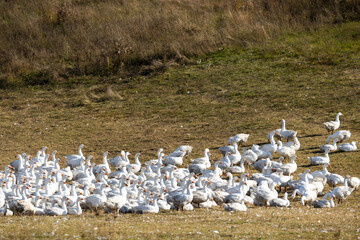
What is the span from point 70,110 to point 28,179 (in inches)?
431

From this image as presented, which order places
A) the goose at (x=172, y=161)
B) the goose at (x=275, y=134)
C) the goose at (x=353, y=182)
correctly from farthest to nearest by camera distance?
the goose at (x=275, y=134) < the goose at (x=172, y=161) < the goose at (x=353, y=182)

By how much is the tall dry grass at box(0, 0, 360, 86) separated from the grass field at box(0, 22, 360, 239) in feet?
3.64

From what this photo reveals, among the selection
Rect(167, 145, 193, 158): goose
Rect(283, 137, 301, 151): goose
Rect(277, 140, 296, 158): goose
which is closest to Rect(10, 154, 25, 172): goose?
Rect(167, 145, 193, 158): goose

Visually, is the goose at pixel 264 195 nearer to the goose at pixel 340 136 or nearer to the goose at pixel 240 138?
the goose at pixel 240 138

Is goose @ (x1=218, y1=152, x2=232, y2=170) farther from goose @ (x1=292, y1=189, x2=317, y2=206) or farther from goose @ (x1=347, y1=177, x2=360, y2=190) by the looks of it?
goose @ (x1=347, y1=177, x2=360, y2=190)

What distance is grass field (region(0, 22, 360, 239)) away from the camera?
18.6 metres

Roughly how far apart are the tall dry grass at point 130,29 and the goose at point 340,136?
40.8 ft

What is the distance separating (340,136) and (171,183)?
Answer: 26.6 ft

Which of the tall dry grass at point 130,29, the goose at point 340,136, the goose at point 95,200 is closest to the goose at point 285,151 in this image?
the goose at point 340,136

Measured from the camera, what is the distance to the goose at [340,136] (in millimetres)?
21581

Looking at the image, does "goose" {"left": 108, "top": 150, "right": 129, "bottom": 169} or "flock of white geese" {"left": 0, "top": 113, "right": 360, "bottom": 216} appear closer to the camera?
"flock of white geese" {"left": 0, "top": 113, "right": 360, "bottom": 216}

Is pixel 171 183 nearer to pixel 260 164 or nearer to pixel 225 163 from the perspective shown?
pixel 225 163

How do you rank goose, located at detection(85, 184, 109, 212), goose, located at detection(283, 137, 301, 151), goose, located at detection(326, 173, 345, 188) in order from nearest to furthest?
goose, located at detection(85, 184, 109, 212), goose, located at detection(326, 173, 345, 188), goose, located at detection(283, 137, 301, 151)

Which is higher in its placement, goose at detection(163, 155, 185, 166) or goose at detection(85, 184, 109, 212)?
goose at detection(85, 184, 109, 212)
